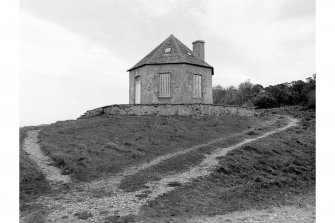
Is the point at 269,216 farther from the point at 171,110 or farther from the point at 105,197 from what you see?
the point at 171,110

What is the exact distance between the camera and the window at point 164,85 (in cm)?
2930

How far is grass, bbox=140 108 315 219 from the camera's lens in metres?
11.9

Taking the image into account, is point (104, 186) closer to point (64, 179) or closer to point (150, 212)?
point (64, 179)

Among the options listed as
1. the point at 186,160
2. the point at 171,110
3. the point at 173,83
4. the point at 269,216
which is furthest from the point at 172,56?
the point at 269,216

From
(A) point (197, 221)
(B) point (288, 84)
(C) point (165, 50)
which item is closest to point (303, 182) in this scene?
(A) point (197, 221)

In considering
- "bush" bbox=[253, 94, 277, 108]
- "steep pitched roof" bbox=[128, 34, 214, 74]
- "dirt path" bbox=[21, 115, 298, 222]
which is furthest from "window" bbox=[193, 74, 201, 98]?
"bush" bbox=[253, 94, 277, 108]

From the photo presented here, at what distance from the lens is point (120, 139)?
21141mm

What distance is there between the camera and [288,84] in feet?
184

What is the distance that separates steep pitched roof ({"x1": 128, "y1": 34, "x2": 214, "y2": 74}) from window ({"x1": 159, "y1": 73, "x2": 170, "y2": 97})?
131 centimetres

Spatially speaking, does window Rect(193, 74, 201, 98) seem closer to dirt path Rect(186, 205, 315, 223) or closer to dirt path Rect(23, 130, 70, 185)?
dirt path Rect(23, 130, 70, 185)

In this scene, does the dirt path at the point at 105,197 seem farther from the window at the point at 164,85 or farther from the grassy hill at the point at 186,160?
the window at the point at 164,85

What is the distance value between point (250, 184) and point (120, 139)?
959 cm

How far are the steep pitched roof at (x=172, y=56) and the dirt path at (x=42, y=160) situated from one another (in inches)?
Result: 500

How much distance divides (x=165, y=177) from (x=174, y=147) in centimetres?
524
